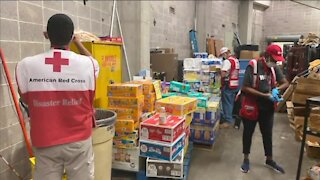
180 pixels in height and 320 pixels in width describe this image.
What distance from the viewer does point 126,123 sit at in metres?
2.79

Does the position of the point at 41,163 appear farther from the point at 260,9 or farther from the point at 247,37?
the point at 260,9

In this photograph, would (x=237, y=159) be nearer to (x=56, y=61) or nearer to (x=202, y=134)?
(x=202, y=134)

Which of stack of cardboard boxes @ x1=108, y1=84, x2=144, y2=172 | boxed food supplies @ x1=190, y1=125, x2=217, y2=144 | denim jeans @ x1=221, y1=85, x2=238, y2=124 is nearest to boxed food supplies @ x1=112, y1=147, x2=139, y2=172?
stack of cardboard boxes @ x1=108, y1=84, x2=144, y2=172

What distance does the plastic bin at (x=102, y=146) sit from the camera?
2242 millimetres

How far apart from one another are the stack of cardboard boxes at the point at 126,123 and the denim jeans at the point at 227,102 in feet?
8.85

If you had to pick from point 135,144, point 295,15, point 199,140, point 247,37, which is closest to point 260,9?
point 295,15

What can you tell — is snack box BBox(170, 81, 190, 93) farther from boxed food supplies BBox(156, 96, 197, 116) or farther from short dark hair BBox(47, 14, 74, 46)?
short dark hair BBox(47, 14, 74, 46)

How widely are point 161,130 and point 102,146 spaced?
58 cm

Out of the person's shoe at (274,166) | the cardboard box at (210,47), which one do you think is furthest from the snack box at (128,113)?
the cardboard box at (210,47)

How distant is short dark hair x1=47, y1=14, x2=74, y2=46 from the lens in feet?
5.08

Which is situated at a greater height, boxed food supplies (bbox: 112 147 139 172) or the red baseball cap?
the red baseball cap

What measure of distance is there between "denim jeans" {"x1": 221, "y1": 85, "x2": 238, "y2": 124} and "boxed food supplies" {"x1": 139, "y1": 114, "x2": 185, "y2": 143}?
8.70ft

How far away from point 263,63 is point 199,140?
146 cm

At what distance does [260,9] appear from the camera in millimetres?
12523
